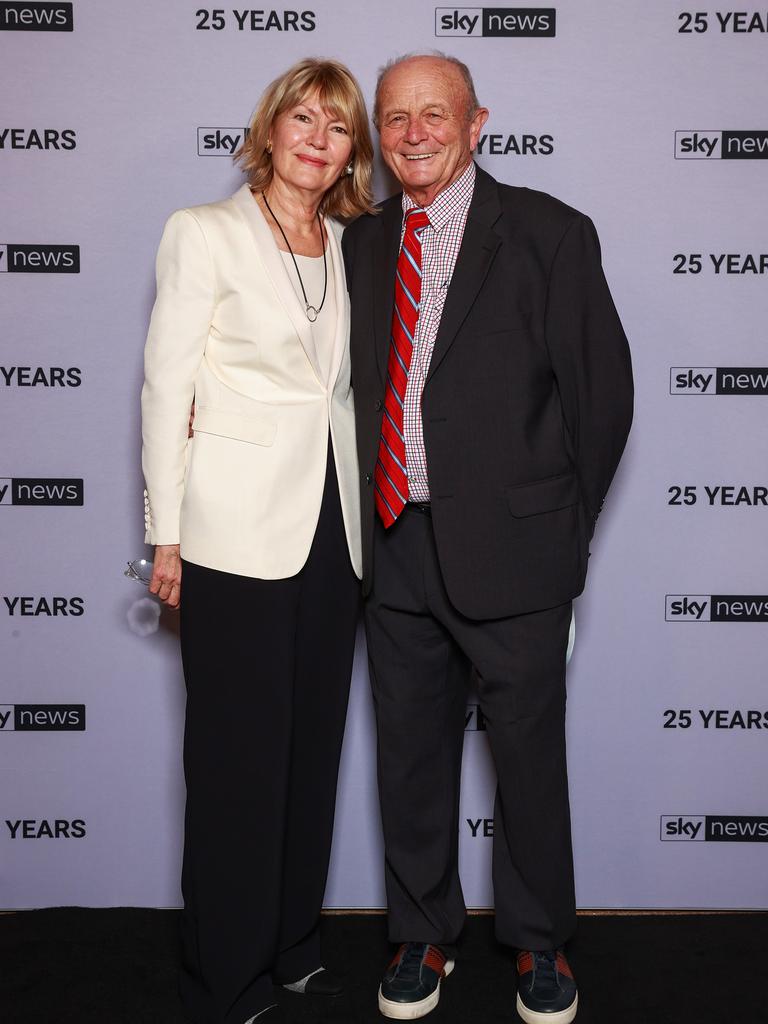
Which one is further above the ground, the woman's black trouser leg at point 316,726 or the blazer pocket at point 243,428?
the blazer pocket at point 243,428

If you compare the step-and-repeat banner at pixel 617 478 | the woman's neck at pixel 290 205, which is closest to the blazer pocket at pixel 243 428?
the woman's neck at pixel 290 205

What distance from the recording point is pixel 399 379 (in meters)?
2.02

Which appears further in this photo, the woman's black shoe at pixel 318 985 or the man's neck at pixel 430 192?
the woman's black shoe at pixel 318 985

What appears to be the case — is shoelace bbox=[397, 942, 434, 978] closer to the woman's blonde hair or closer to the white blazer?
the white blazer

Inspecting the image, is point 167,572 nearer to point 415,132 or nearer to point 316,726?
point 316,726

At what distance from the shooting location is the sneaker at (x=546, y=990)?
2090 mm

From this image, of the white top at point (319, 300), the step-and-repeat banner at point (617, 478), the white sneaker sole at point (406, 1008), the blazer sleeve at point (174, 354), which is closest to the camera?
the blazer sleeve at point (174, 354)

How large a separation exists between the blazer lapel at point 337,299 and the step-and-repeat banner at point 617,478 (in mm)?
429

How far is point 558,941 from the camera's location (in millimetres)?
2131

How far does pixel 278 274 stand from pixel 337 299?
167mm

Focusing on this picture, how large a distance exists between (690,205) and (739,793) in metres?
1.43

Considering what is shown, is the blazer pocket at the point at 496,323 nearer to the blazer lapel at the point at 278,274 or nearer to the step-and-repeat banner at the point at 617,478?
the blazer lapel at the point at 278,274

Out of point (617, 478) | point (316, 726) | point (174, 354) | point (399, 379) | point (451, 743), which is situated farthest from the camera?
point (617, 478)

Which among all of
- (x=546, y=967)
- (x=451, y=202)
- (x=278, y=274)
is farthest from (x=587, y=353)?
(x=546, y=967)
